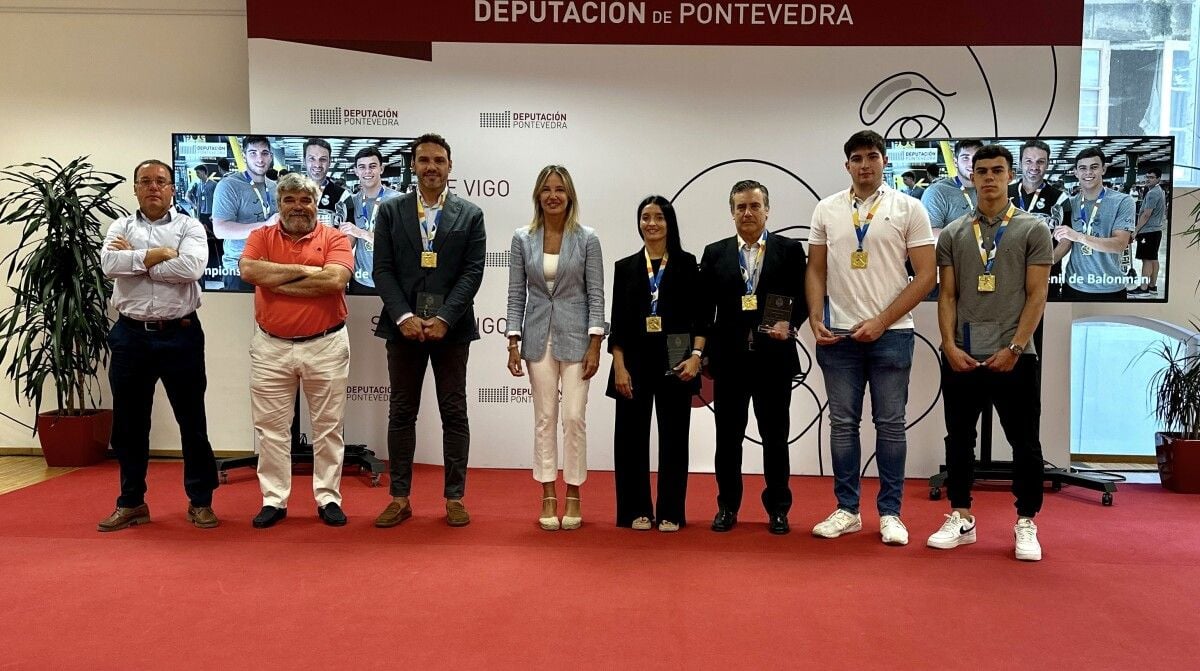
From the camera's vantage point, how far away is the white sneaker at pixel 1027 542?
129 inches

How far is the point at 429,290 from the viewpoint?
368cm

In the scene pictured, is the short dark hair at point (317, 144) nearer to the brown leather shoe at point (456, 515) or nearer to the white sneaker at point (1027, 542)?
the brown leather shoe at point (456, 515)

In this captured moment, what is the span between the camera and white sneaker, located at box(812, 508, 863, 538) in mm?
3557

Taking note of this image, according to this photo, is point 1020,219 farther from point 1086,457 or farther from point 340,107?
point 340,107

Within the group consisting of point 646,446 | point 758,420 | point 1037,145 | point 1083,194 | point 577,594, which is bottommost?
point 577,594

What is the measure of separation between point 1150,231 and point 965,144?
42.8 inches

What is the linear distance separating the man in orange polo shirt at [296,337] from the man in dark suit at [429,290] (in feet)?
Answer: 0.71

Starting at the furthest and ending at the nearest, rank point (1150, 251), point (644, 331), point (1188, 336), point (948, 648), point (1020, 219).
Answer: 1. point (1188, 336)
2. point (1150, 251)
3. point (644, 331)
4. point (1020, 219)
5. point (948, 648)

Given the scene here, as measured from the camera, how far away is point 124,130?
5.45m

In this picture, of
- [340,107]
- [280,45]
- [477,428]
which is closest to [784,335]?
[477,428]

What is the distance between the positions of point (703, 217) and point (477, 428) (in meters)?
1.89

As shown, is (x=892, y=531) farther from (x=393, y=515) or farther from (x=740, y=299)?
(x=393, y=515)

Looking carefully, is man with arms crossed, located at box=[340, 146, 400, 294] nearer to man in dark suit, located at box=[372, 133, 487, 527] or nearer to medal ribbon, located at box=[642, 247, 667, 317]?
man in dark suit, located at box=[372, 133, 487, 527]

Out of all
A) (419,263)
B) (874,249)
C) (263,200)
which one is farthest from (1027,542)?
(263,200)
